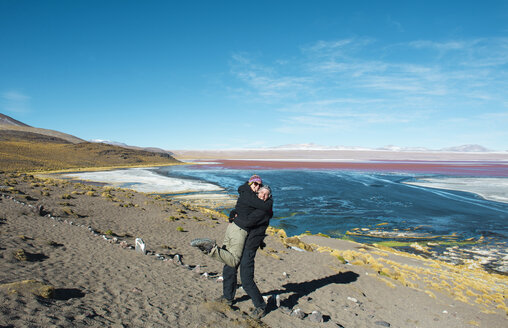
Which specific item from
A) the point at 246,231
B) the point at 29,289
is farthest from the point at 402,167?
the point at 29,289

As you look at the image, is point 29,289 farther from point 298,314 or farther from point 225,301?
point 298,314

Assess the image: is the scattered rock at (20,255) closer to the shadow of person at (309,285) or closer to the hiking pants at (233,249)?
the hiking pants at (233,249)

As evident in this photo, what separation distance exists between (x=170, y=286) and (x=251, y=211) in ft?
10.1

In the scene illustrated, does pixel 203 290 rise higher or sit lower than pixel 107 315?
lower

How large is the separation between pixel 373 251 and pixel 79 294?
12731mm

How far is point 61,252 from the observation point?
7973 mm

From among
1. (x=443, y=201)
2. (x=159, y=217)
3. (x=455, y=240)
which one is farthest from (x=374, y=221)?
(x=159, y=217)

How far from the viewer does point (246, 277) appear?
190 inches

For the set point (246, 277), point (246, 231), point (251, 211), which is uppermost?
point (251, 211)

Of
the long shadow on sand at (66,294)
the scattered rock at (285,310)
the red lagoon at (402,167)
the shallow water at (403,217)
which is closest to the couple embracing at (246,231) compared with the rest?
the scattered rock at (285,310)

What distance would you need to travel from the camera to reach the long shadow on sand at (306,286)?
6.71 m

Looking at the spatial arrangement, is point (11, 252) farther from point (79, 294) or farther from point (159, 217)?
point (159, 217)

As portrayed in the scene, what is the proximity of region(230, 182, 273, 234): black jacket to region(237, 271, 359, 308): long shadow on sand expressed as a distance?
2032 millimetres

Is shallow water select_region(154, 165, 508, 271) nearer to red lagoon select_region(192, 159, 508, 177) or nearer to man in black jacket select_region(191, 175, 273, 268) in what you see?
man in black jacket select_region(191, 175, 273, 268)
